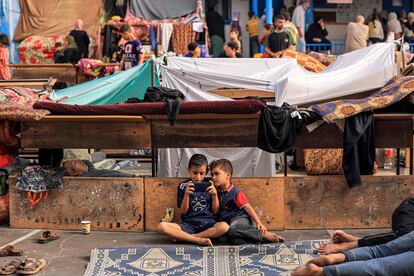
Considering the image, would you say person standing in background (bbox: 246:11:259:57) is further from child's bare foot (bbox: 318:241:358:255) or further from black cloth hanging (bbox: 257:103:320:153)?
child's bare foot (bbox: 318:241:358:255)

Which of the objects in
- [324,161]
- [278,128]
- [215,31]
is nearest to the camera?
[278,128]

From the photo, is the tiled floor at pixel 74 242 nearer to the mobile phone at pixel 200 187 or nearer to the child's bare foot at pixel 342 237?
the mobile phone at pixel 200 187

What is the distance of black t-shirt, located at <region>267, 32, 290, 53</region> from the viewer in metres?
13.2

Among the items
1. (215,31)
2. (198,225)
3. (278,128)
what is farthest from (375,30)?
(198,225)

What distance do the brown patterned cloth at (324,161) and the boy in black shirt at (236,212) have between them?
202 cm

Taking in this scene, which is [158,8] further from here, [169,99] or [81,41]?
[169,99]

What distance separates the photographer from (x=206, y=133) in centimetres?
712

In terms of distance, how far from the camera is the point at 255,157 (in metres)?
8.74

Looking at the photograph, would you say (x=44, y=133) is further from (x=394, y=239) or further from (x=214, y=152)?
(x=394, y=239)

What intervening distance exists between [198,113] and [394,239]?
2.60 m

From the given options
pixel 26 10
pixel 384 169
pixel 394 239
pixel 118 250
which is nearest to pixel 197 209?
pixel 118 250

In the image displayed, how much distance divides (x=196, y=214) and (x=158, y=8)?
11.7 metres

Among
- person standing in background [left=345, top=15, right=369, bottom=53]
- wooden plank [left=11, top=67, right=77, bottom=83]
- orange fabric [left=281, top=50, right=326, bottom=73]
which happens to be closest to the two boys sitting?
orange fabric [left=281, top=50, right=326, bottom=73]

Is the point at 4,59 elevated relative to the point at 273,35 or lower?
lower
